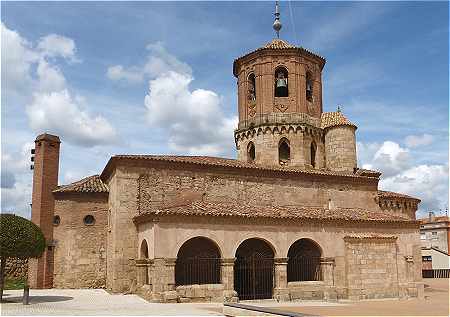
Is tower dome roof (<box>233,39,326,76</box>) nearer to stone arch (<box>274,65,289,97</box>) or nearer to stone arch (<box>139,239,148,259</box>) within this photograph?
stone arch (<box>274,65,289,97</box>)

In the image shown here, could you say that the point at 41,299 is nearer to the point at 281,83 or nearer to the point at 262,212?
the point at 262,212

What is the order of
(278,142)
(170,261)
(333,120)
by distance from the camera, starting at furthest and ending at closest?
(333,120)
(278,142)
(170,261)

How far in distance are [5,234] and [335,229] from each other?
42.1 feet

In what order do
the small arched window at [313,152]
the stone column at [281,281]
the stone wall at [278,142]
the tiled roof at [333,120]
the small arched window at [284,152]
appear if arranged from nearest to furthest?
the stone column at [281,281]
the stone wall at [278,142]
the small arched window at [284,152]
the tiled roof at [333,120]
the small arched window at [313,152]

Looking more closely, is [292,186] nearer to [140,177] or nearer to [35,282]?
[140,177]

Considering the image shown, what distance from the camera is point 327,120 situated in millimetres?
27391

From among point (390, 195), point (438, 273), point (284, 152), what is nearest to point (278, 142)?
point (284, 152)

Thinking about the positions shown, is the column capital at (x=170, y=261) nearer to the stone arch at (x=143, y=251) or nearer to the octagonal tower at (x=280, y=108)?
the stone arch at (x=143, y=251)

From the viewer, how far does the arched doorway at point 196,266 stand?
62.5ft

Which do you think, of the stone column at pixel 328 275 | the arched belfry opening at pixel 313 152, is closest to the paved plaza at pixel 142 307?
the stone column at pixel 328 275

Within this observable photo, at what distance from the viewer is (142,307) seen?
1495 cm

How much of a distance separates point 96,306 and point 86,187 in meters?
8.26

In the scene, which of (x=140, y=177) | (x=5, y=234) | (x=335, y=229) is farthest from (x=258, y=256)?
(x=5, y=234)

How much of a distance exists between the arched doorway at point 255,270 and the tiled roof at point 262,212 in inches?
61.6
